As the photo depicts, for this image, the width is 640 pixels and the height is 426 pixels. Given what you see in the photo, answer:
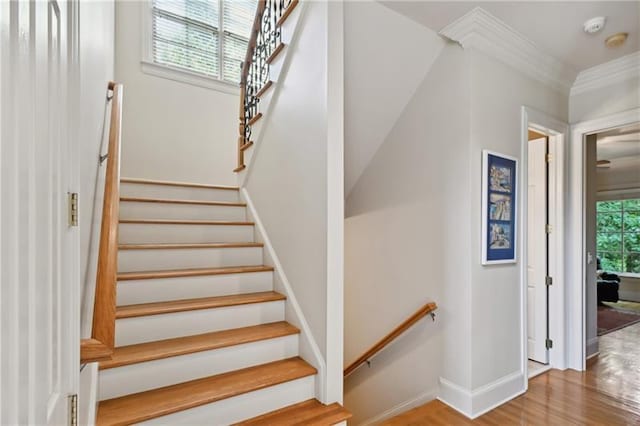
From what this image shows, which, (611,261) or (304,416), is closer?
(304,416)

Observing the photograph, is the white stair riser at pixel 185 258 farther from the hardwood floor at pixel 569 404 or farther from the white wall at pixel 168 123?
the white wall at pixel 168 123

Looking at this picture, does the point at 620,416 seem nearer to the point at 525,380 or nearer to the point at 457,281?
the point at 525,380

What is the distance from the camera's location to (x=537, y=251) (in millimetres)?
3291

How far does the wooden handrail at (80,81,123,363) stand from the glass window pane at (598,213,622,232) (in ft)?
34.1

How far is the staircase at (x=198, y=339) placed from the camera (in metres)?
1.62

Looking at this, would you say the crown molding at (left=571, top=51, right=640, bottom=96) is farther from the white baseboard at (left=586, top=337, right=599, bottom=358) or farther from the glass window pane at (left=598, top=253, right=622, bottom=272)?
the glass window pane at (left=598, top=253, right=622, bottom=272)

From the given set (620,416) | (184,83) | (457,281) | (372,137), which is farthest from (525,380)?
(184,83)

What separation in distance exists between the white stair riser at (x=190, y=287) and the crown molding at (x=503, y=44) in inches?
88.1

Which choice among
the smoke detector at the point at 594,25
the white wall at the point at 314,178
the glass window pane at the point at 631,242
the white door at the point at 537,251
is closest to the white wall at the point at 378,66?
the white wall at the point at 314,178

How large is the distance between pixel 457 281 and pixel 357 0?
2.07 metres

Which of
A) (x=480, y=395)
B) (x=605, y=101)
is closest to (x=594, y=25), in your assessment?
(x=605, y=101)

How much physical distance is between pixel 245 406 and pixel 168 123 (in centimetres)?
360

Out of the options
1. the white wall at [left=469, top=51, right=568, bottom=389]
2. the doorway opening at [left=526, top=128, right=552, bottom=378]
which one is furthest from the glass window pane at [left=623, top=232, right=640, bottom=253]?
the white wall at [left=469, top=51, right=568, bottom=389]

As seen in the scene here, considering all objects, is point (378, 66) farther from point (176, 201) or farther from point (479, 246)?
point (176, 201)
